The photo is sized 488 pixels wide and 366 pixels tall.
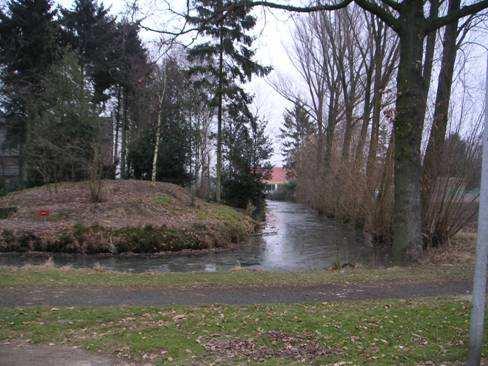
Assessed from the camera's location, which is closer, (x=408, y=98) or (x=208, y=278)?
(x=208, y=278)

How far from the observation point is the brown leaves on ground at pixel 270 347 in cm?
571

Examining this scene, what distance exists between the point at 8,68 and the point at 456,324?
28580mm

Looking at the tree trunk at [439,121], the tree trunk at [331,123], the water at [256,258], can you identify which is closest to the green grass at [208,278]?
the water at [256,258]

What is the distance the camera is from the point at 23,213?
2081cm

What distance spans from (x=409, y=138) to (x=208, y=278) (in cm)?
563

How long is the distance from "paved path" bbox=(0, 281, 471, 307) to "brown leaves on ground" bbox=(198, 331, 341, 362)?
6.23ft

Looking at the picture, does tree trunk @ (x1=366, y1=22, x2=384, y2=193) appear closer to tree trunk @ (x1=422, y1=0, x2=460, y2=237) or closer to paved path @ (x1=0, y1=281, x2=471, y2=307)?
tree trunk @ (x1=422, y1=0, x2=460, y2=237)

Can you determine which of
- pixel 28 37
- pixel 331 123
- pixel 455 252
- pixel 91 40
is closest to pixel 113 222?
pixel 455 252

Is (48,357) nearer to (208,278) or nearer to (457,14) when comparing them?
(208,278)

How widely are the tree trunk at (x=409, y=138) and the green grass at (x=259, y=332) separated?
16.6 ft

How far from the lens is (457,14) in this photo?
11.8 metres

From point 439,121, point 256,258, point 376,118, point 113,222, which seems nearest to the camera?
point 439,121

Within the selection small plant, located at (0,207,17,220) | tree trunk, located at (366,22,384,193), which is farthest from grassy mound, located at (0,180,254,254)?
tree trunk, located at (366,22,384,193)

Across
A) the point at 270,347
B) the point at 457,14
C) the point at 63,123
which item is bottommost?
the point at 270,347
